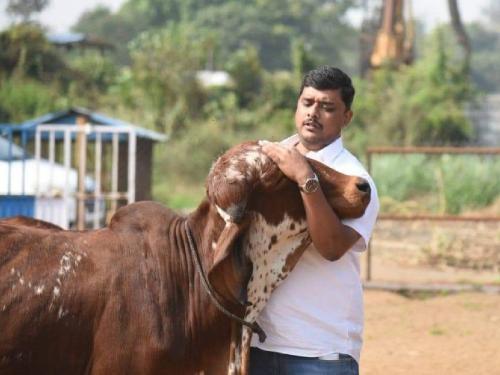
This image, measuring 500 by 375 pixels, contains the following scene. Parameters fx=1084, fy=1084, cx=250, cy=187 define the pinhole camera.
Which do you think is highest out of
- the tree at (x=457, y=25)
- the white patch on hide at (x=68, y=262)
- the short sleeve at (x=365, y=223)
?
the tree at (x=457, y=25)

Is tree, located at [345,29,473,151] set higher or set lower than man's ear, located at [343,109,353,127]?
lower

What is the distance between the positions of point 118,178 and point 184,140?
45.2ft

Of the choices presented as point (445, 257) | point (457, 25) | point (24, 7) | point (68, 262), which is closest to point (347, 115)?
point (68, 262)

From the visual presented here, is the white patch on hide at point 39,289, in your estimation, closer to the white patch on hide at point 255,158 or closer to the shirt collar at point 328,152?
the white patch on hide at point 255,158

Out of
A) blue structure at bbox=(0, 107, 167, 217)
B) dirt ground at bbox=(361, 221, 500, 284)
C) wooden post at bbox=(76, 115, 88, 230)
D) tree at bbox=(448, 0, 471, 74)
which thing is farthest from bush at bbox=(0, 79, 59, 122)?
tree at bbox=(448, 0, 471, 74)

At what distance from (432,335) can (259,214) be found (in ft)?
21.4

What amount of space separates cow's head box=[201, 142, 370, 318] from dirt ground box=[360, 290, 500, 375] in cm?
466

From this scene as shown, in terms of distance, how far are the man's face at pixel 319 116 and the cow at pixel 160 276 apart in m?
0.17

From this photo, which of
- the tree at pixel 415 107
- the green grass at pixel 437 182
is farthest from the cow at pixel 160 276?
the tree at pixel 415 107

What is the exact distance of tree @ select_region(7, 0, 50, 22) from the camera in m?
64.9

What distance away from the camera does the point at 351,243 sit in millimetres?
3342

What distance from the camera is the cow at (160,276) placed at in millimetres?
3242

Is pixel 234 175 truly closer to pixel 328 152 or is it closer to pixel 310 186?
pixel 310 186

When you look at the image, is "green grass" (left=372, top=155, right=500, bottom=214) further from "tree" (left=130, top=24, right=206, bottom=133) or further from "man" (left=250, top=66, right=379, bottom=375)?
"man" (left=250, top=66, right=379, bottom=375)
